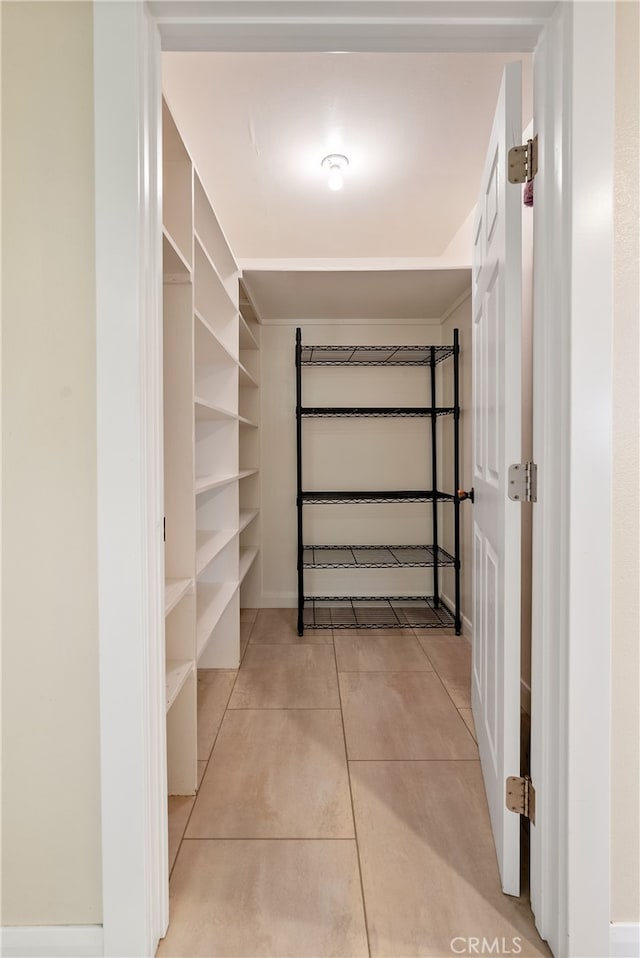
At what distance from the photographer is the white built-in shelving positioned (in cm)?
165

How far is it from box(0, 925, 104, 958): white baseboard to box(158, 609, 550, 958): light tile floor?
0.15 m

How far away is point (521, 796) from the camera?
1.20 m

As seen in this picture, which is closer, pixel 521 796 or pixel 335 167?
pixel 521 796

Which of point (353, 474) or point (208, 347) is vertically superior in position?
point (208, 347)

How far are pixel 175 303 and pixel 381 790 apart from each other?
1653 mm

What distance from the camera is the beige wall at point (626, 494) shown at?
3.39ft

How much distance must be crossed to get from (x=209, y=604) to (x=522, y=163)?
189 centimetres

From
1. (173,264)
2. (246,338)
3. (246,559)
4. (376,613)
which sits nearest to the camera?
(173,264)

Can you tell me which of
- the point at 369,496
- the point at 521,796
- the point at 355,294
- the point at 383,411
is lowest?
the point at 521,796

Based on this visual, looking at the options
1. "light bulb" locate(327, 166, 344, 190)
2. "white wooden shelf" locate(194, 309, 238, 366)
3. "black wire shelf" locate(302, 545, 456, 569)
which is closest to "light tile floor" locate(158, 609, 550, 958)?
"black wire shelf" locate(302, 545, 456, 569)

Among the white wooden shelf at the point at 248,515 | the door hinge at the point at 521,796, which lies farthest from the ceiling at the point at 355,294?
the door hinge at the point at 521,796

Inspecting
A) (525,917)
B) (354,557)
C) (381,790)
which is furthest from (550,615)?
(354,557)

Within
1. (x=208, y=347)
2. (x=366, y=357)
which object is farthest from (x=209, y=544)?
(x=366, y=357)

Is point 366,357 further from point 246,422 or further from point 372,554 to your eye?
point 372,554
